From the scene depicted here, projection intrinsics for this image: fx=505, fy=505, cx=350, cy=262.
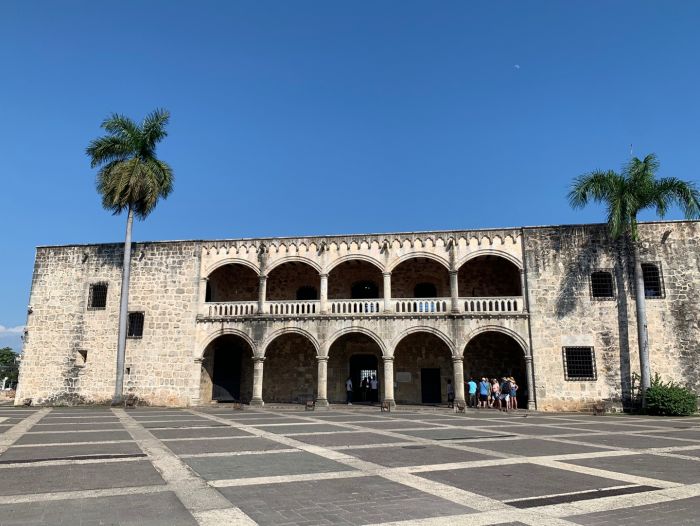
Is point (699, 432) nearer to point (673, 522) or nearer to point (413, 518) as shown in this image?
point (673, 522)

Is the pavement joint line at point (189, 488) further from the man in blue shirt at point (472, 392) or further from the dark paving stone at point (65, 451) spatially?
the man in blue shirt at point (472, 392)

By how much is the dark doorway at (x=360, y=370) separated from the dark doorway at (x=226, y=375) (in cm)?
603

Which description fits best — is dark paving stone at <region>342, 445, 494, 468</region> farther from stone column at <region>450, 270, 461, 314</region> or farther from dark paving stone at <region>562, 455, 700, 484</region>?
stone column at <region>450, 270, 461, 314</region>

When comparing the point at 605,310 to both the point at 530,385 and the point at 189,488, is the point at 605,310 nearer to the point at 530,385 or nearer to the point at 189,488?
the point at 530,385

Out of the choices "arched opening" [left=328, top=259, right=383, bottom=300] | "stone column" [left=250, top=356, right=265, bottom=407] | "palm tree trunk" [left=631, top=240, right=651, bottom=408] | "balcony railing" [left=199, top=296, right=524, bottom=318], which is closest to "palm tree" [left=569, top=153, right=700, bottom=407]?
"palm tree trunk" [left=631, top=240, right=651, bottom=408]

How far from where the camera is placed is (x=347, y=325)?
921 inches

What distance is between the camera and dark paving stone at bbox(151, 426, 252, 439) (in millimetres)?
12797

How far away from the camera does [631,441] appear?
12281 millimetres

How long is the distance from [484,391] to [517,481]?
51.6ft

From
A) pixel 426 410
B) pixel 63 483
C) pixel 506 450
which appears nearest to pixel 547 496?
pixel 506 450

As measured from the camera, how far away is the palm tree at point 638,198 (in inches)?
803

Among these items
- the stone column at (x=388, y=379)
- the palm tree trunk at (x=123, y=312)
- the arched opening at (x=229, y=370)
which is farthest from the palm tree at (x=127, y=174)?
the stone column at (x=388, y=379)

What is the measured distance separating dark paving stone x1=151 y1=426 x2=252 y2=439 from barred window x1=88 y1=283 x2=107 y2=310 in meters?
14.2

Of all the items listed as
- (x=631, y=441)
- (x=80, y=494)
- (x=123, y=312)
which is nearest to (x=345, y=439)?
(x=80, y=494)
